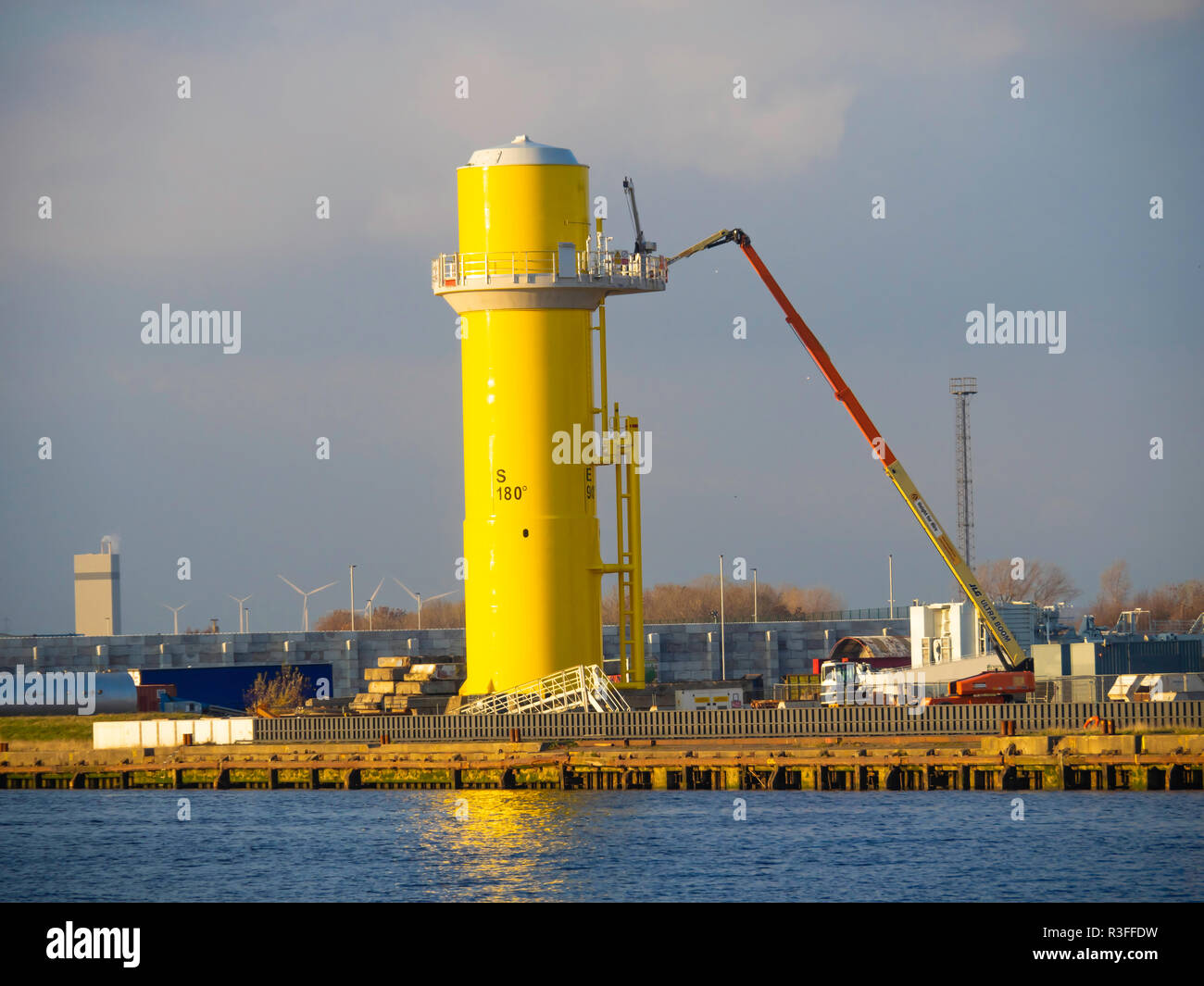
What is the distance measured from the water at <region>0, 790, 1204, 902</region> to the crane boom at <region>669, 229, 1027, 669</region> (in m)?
19.3

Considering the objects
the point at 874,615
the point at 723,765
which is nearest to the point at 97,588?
the point at 874,615

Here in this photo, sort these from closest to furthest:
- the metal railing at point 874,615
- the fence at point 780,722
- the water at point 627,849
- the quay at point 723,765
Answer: the water at point 627,849
the quay at point 723,765
the fence at point 780,722
the metal railing at point 874,615

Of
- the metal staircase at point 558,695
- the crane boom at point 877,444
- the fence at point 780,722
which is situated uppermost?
the crane boom at point 877,444

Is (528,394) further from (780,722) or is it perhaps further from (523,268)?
(780,722)

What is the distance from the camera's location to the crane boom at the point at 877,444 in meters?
74.5

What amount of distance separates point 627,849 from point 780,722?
14546 millimetres

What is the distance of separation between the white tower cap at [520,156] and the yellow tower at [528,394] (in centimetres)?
6

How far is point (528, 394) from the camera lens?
65.4 metres

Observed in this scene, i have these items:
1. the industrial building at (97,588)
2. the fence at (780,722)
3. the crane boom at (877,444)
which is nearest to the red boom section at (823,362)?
the crane boom at (877,444)

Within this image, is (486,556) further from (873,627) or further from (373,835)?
(873,627)

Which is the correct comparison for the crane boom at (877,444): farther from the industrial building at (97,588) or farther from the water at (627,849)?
the industrial building at (97,588)

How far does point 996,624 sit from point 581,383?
798 inches

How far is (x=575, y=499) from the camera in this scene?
217ft
